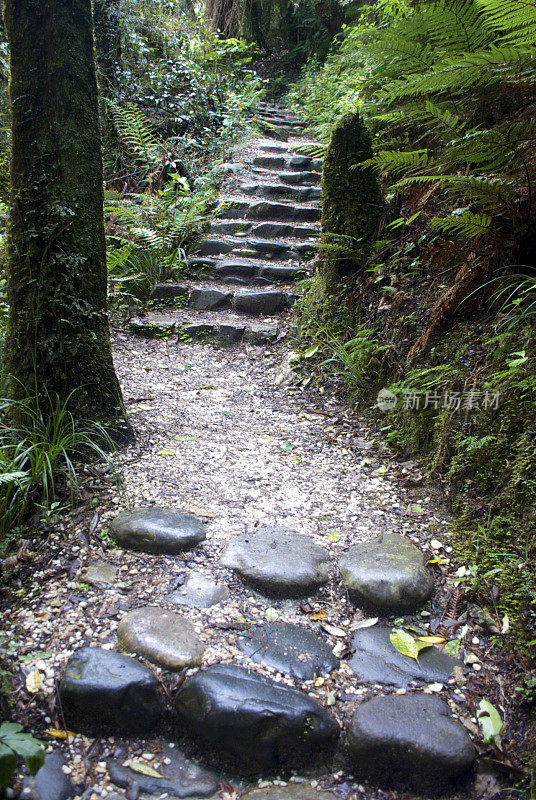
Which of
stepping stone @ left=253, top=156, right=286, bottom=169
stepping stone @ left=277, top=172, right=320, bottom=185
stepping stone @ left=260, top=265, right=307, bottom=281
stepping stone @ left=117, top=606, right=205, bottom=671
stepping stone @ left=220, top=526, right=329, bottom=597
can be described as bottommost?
stepping stone @ left=117, top=606, right=205, bottom=671

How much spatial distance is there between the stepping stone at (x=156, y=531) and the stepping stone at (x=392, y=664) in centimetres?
84

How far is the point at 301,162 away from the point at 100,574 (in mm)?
7036

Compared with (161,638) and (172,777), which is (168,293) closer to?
(161,638)

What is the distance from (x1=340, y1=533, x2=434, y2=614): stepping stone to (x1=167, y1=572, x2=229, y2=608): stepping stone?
525 mm

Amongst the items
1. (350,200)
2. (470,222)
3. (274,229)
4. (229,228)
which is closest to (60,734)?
(470,222)

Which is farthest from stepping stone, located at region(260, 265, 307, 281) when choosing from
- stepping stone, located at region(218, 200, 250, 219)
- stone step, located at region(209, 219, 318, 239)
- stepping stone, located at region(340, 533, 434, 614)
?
stepping stone, located at region(340, 533, 434, 614)

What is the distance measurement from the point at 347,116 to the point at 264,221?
8.85 feet

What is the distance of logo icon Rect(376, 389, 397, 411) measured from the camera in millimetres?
3109

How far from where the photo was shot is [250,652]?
1775 millimetres

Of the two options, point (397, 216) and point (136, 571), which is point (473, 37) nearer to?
point (397, 216)

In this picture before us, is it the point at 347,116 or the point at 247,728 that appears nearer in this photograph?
the point at 247,728

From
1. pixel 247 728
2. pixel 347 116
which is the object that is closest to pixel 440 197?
pixel 347 116

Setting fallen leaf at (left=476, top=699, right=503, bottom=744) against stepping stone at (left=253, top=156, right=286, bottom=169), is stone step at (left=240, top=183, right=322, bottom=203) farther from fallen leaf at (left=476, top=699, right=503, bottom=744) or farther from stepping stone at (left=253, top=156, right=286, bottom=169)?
fallen leaf at (left=476, top=699, right=503, bottom=744)

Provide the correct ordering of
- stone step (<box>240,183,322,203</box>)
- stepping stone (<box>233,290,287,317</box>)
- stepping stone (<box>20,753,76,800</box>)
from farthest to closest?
stone step (<box>240,183,322,203</box>), stepping stone (<box>233,290,287,317</box>), stepping stone (<box>20,753,76,800</box>)
